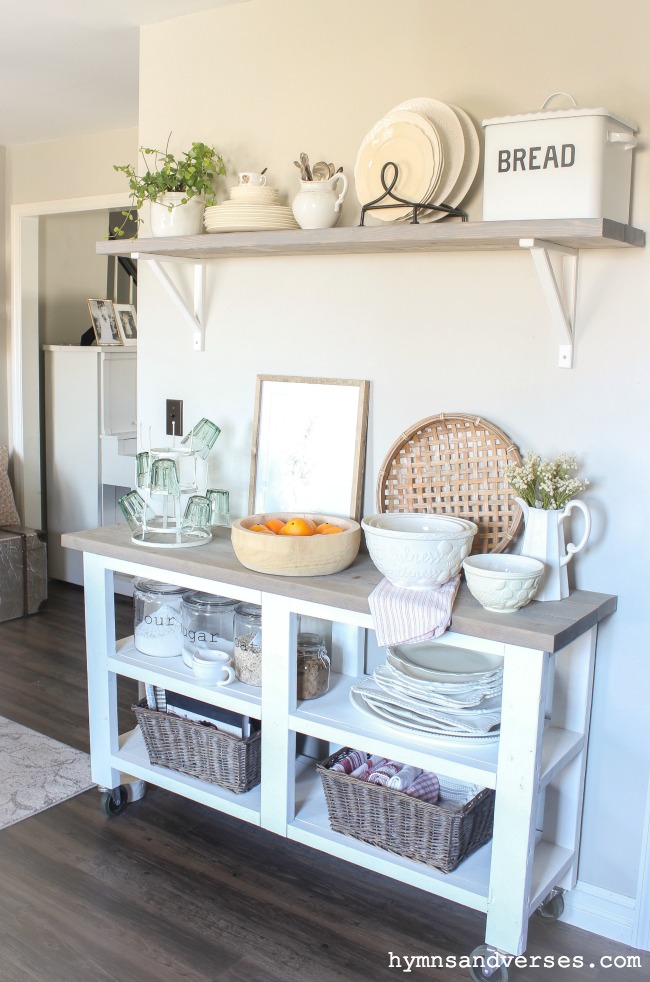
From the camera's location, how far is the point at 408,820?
6.50ft

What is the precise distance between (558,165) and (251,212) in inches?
30.6

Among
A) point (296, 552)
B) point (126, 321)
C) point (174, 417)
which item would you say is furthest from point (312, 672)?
point (126, 321)

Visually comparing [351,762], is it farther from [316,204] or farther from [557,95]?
[557,95]

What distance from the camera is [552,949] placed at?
2051 millimetres

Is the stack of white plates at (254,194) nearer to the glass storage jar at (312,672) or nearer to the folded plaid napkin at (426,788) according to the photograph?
the glass storage jar at (312,672)

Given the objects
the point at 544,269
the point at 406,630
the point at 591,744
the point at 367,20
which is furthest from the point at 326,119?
the point at 591,744

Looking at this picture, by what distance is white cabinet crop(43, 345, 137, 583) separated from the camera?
468 centimetres

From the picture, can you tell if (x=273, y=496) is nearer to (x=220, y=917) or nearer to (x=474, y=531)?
(x=474, y=531)

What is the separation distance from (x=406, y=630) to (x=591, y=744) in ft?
1.92

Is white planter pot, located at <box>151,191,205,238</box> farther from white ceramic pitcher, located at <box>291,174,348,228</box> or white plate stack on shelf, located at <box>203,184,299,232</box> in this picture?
white ceramic pitcher, located at <box>291,174,348,228</box>

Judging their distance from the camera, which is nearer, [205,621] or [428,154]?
[428,154]

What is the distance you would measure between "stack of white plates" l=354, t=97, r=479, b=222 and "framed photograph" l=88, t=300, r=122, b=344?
9.95 ft

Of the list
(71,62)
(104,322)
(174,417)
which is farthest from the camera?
(104,322)

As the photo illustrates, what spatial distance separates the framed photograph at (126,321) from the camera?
4941mm
